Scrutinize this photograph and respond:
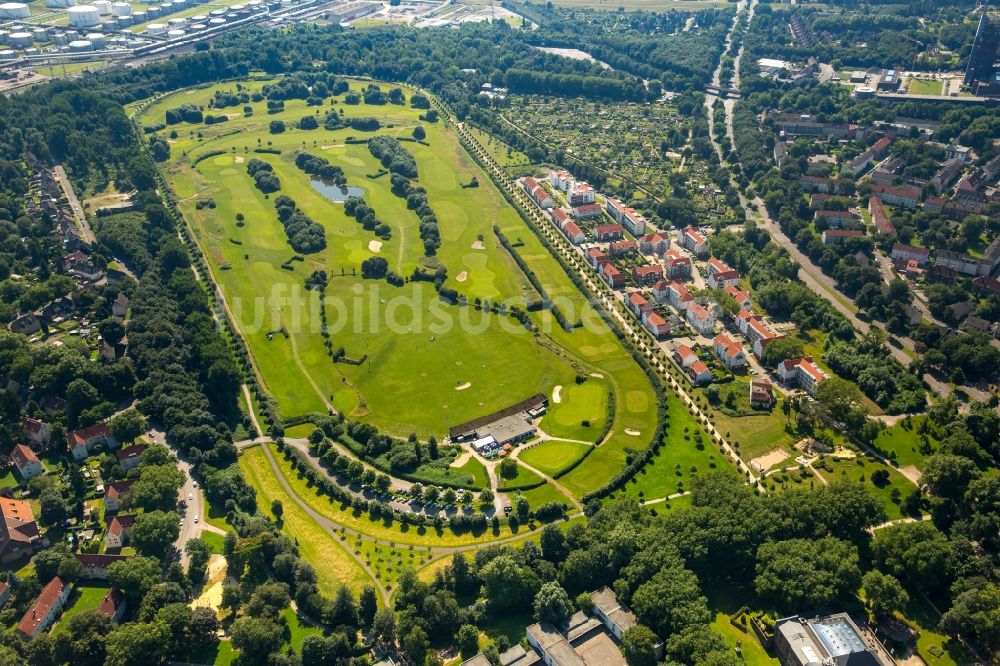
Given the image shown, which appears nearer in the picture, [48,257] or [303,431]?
[303,431]

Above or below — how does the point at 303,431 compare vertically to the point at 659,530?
below

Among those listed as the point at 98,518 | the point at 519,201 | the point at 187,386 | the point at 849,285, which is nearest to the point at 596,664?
the point at 98,518

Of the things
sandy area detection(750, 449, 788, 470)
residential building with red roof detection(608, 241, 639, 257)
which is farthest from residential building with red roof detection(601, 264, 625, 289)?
sandy area detection(750, 449, 788, 470)

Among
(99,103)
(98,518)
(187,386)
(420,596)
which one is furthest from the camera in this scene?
(99,103)

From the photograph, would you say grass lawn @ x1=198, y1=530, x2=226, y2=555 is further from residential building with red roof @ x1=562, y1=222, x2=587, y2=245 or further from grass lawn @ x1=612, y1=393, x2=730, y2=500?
residential building with red roof @ x1=562, y1=222, x2=587, y2=245

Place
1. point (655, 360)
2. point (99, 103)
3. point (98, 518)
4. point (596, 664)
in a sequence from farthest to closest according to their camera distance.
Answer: point (99, 103), point (655, 360), point (98, 518), point (596, 664)

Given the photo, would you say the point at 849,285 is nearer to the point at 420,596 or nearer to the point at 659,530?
the point at 659,530

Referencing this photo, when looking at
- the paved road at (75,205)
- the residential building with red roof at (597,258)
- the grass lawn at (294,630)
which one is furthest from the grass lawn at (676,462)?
the paved road at (75,205)
